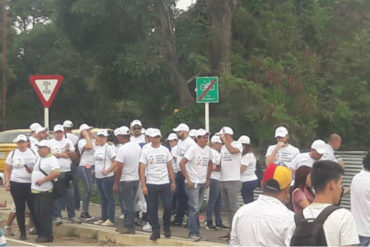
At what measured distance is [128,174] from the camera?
1235 centimetres

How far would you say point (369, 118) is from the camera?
1873 centimetres

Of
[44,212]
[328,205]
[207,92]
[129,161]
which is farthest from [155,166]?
[328,205]

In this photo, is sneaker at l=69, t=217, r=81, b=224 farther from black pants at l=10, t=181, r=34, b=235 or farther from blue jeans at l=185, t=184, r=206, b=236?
blue jeans at l=185, t=184, r=206, b=236

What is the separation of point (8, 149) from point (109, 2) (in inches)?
260

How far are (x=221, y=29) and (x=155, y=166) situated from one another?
26.5ft

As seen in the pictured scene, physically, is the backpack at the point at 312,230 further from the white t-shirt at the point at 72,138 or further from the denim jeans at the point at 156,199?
the white t-shirt at the point at 72,138

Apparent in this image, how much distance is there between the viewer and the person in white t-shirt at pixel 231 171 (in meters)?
11.7

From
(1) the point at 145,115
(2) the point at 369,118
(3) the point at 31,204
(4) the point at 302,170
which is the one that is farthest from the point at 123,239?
(1) the point at 145,115

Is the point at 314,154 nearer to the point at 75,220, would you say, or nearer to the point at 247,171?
the point at 247,171

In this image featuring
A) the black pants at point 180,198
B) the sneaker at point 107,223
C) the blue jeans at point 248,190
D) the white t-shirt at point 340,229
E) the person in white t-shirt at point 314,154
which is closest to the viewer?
the white t-shirt at point 340,229

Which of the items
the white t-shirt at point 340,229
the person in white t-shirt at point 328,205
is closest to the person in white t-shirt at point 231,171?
the person in white t-shirt at point 328,205

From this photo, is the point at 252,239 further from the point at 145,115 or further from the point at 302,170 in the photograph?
the point at 145,115

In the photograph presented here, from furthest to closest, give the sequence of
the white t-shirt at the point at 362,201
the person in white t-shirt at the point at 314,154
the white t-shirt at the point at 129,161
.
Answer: the white t-shirt at the point at 129,161, the person in white t-shirt at the point at 314,154, the white t-shirt at the point at 362,201

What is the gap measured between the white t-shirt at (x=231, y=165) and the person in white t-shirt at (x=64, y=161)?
3.35 m
